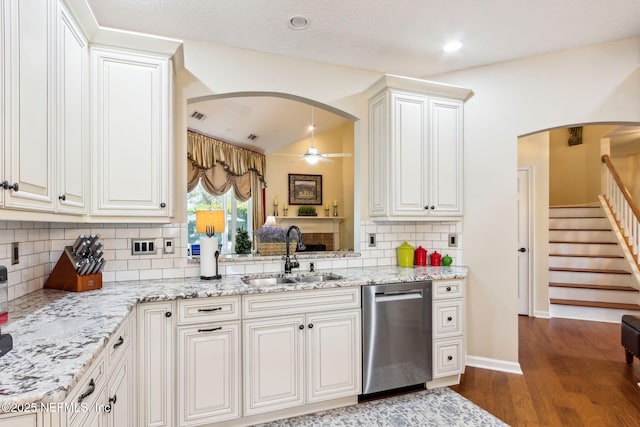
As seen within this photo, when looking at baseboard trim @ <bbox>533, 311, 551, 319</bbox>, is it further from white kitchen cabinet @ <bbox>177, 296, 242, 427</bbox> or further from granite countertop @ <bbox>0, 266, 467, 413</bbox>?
white kitchen cabinet @ <bbox>177, 296, 242, 427</bbox>

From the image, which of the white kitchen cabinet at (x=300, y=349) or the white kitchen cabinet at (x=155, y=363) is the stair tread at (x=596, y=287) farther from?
the white kitchen cabinet at (x=155, y=363)

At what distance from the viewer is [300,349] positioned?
7.93ft

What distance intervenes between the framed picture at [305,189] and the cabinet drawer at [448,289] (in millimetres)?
4946

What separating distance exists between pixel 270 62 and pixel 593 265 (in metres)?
5.40

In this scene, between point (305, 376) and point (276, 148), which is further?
point (276, 148)

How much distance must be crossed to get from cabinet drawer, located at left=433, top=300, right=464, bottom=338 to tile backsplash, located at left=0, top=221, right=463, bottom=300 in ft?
2.11

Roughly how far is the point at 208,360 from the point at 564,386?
2817 mm

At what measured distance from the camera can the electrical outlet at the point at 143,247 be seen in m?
2.57

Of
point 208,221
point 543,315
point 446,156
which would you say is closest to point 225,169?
point 208,221

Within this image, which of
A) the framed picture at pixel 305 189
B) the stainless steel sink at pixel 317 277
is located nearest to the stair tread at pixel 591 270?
the stainless steel sink at pixel 317 277

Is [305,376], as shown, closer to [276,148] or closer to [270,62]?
[270,62]

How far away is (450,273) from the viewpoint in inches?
114

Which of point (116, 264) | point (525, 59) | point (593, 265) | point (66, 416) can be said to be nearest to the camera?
point (66, 416)

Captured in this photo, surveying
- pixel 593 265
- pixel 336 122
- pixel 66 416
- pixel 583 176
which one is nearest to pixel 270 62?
pixel 66 416
